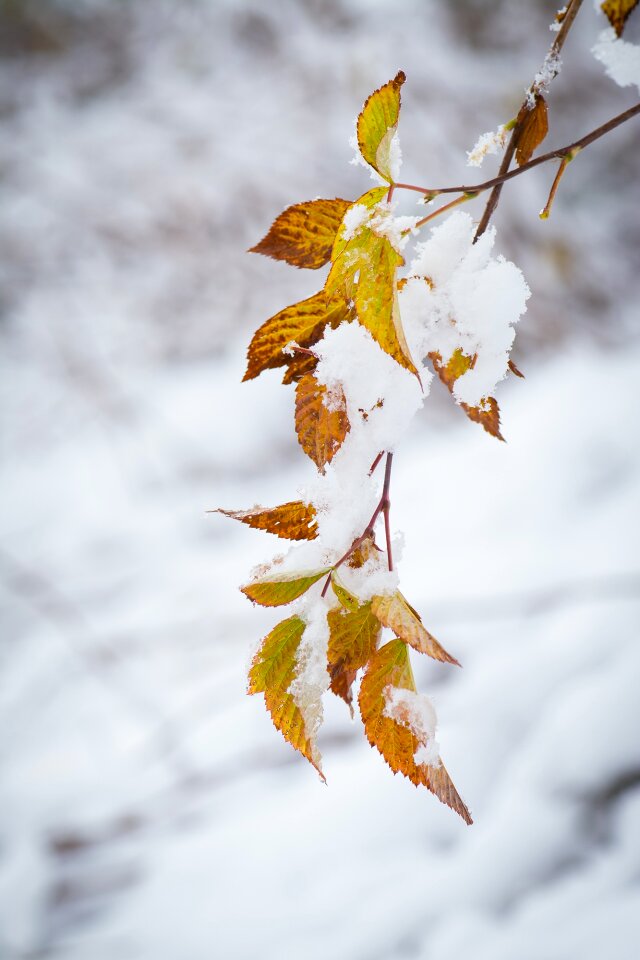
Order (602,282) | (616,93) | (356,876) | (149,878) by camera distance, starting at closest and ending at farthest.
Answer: (356,876) → (149,878) → (616,93) → (602,282)

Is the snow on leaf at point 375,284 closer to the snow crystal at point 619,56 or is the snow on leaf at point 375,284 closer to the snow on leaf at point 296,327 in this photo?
the snow on leaf at point 296,327

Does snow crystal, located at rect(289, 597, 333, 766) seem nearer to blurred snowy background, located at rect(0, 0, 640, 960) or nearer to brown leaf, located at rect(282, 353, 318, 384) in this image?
brown leaf, located at rect(282, 353, 318, 384)

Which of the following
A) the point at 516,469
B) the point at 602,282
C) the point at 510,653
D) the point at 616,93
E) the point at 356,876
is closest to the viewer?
the point at 356,876

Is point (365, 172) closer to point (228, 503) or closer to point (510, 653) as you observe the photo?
point (228, 503)

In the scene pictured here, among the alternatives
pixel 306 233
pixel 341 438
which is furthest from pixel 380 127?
pixel 341 438

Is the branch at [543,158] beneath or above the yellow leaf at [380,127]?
beneath

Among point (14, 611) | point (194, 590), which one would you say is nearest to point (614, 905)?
point (194, 590)

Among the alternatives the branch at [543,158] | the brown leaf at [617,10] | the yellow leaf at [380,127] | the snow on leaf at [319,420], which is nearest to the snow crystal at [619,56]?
the brown leaf at [617,10]
